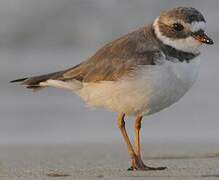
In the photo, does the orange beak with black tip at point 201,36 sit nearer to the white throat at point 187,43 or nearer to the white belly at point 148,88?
the white throat at point 187,43

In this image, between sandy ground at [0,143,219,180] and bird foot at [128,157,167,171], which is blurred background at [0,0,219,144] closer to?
sandy ground at [0,143,219,180]

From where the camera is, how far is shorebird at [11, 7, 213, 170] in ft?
24.8

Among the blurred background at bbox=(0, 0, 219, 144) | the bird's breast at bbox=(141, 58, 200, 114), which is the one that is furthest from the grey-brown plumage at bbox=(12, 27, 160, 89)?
the blurred background at bbox=(0, 0, 219, 144)

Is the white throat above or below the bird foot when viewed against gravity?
above

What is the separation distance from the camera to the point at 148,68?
24.9ft

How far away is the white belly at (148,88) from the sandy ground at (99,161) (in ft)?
1.83

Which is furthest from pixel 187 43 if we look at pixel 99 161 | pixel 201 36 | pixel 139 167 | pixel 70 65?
pixel 70 65

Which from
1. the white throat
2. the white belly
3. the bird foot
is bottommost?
the bird foot

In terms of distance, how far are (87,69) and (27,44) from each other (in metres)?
7.84

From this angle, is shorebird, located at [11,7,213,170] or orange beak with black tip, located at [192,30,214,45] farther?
orange beak with black tip, located at [192,30,214,45]

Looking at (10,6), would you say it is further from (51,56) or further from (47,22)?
(51,56)

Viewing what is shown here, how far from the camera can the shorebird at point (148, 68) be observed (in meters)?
7.57

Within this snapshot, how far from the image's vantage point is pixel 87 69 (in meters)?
8.16

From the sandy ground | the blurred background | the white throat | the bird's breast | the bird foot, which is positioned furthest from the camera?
the blurred background
